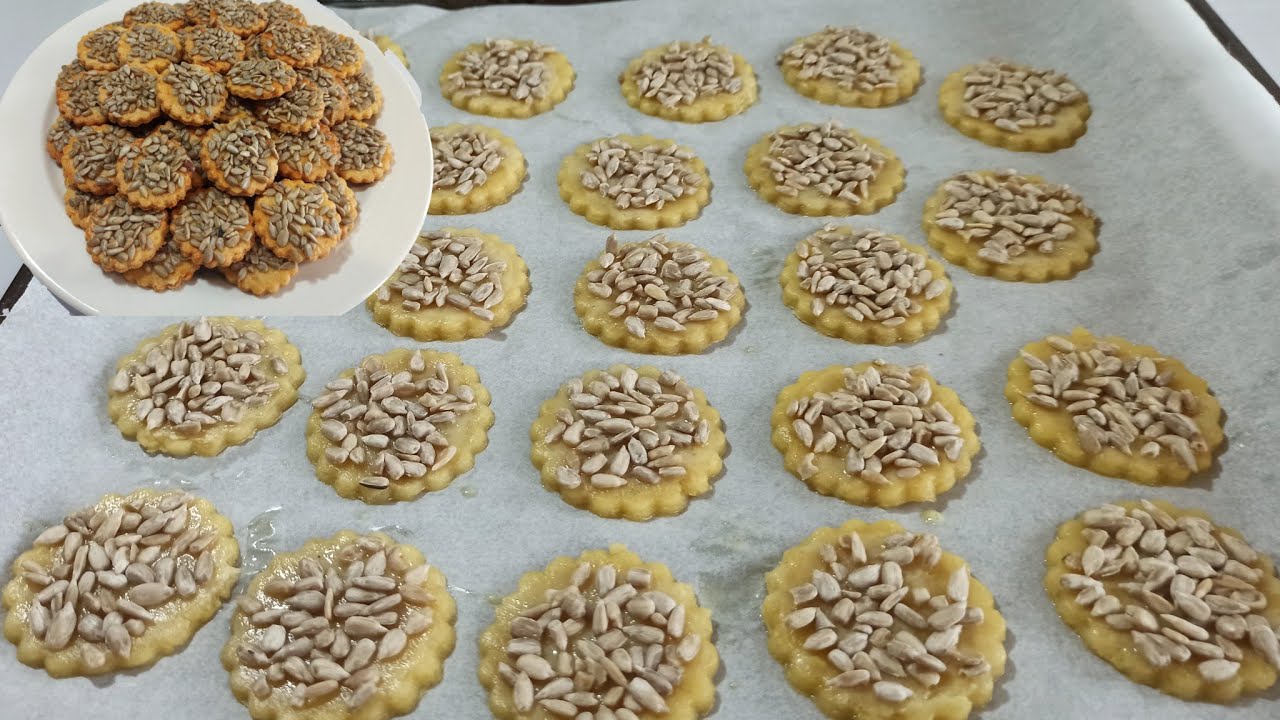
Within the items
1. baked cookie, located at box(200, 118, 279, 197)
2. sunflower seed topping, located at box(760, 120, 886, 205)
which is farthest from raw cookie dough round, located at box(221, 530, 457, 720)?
sunflower seed topping, located at box(760, 120, 886, 205)

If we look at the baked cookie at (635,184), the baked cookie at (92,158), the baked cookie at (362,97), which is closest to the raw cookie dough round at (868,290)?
the baked cookie at (635,184)

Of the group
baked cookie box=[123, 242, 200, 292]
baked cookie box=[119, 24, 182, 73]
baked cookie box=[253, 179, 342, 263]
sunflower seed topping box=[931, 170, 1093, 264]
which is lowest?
sunflower seed topping box=[931, 170, 1093, 264]

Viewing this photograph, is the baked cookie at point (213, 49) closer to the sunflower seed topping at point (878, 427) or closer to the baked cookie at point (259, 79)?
the baked cookie at point (259, 79)

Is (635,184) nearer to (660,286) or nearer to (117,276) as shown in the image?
(660,286)

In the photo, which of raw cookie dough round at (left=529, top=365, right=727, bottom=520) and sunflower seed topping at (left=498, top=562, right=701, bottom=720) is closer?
sunflower seed topping at (left=498, top=562, right=701, bottom=720)

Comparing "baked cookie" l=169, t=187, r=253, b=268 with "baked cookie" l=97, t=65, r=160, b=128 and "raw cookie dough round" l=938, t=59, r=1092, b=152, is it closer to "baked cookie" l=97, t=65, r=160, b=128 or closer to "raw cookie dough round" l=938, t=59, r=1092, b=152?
"baked cookie" l=97, t=65, r=160, b=128

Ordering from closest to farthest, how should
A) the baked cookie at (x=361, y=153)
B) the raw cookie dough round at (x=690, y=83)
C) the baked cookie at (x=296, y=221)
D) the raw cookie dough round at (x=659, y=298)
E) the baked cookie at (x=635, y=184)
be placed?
the baked cookie at (x=296, y=221) < the baked cookie at (x=361, y=153) < the raw cookie dough round at (x=659, y=298) < the baked cookie at (x=635, y=184) < the raw cookie dough round at (x=690, y=83)

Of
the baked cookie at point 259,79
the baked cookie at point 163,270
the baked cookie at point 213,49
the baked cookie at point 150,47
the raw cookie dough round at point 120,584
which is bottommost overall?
the raw cookie dough round at point 120,584
